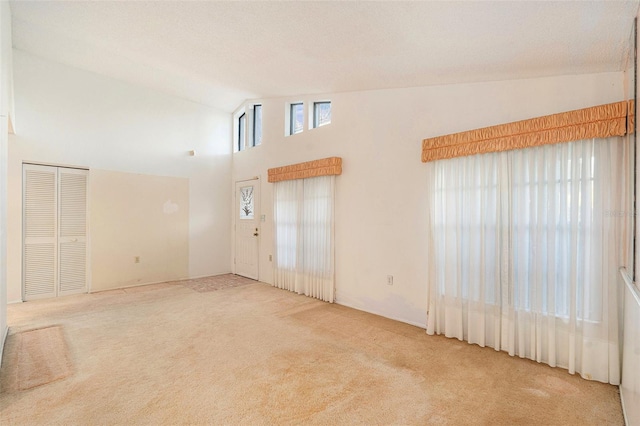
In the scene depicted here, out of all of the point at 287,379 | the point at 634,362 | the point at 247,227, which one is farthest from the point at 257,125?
the point at 634,362

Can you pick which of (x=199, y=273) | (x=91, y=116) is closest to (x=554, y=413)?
(x=199, y=273)

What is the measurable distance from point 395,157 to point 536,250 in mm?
1788

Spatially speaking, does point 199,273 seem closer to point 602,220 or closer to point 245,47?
point 245,47

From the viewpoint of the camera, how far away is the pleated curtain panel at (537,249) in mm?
2271

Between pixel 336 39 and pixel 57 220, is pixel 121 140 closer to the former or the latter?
pixel 57 220

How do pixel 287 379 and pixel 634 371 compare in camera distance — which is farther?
pixel 287 379

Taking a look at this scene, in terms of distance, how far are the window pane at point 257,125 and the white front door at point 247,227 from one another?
0.88 metres

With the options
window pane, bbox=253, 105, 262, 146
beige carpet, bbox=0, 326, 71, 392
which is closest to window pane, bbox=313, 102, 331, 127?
window pane, bbox=253, 105, 262, 146

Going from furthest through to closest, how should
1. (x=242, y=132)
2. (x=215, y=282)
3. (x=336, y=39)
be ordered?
(x=242, y=132) < (x=215, y=282) < (x=336, y=39)

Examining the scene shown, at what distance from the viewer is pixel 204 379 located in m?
2.28

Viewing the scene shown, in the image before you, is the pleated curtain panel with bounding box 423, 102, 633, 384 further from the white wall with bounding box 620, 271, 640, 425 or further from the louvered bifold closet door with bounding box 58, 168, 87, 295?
the louvered bifold closet door with bounding box 58, 168, 87, 295

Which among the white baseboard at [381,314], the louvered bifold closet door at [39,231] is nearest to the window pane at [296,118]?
the white baseboard at [381,314]

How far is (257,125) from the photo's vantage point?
620cm

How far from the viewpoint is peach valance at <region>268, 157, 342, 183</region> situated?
14.1ft
